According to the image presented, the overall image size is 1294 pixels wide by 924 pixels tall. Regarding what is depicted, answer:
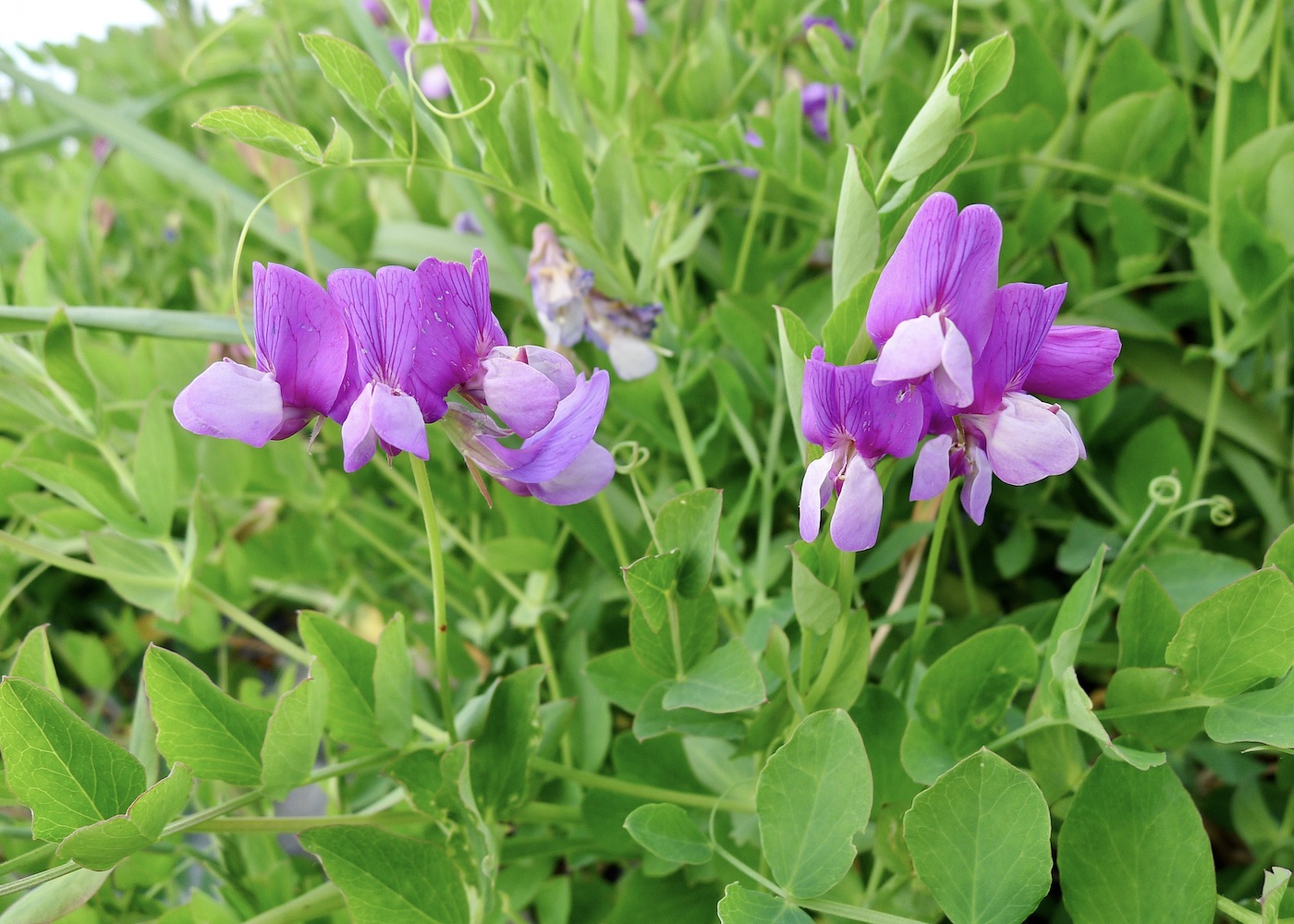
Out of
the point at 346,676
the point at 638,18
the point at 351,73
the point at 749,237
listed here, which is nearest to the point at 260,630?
the point at 346,676

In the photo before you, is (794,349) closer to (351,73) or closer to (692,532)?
(692,532)

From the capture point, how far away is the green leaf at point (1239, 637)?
373 millimetres

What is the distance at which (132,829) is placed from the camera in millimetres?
381

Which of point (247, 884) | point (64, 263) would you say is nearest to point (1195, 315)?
point (247, 884)

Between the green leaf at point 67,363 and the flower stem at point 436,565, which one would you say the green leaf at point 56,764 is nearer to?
the flower stem at point 436,565

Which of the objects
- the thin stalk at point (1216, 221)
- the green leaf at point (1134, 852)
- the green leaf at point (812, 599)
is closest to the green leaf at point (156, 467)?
the green leaf at point (812, 599)

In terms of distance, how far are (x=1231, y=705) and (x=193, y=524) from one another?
540 mm

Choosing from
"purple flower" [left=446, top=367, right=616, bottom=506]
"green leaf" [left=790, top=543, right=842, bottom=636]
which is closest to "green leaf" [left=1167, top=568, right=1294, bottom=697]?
"green leaf" [left=790, top=543, right=842, bottom=636]

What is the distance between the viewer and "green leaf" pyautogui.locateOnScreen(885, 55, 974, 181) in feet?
1.19

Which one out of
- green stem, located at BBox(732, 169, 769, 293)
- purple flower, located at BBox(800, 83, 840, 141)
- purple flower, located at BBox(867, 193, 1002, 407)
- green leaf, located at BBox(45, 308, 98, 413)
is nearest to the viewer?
purple flower, located at BBox(867, 193, 1002, 407)

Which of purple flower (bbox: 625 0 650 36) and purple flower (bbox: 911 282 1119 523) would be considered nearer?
purple flower (bbox: 911 282 1119 523)

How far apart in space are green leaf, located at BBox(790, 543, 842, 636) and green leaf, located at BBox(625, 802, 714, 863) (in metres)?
0.11

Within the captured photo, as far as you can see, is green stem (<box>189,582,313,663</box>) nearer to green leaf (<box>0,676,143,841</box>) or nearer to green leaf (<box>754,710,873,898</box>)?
green leaf (<box>0,676,143,841</box>)

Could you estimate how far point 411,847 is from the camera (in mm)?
417
